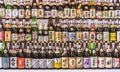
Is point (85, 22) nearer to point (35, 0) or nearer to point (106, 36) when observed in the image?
point (106, 36)

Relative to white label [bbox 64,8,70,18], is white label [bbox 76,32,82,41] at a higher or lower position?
lower

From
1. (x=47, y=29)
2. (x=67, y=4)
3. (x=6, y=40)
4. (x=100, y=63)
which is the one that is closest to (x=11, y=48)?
(x=6, y=40)

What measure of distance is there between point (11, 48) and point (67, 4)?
19.2 inches

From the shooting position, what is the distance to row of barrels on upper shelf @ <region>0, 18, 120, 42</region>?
6.06ft

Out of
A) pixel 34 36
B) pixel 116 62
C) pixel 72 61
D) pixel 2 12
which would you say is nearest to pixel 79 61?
pixel 72 61

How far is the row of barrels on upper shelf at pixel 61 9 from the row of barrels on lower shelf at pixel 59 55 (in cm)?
19

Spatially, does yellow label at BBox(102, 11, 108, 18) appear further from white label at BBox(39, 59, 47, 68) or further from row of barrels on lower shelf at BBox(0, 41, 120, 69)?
white label at BBox(39, 59, 47, 68)

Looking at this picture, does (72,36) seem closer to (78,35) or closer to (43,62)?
(78,35)

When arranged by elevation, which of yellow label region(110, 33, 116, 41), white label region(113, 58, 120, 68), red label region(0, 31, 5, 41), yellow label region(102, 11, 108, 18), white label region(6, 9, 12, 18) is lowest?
white label region(113, 58, 120, 68)

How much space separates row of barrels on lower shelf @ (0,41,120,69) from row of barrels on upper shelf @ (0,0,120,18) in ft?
0.63

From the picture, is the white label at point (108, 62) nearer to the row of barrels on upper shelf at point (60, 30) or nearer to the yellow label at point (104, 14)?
the row of barrels on upper shelf at point (60, 30)

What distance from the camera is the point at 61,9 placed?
186cm

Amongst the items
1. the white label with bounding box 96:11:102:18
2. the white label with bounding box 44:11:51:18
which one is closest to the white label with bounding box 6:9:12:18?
the white label with bounding box 44:11:51:18

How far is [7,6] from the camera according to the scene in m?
1.85
